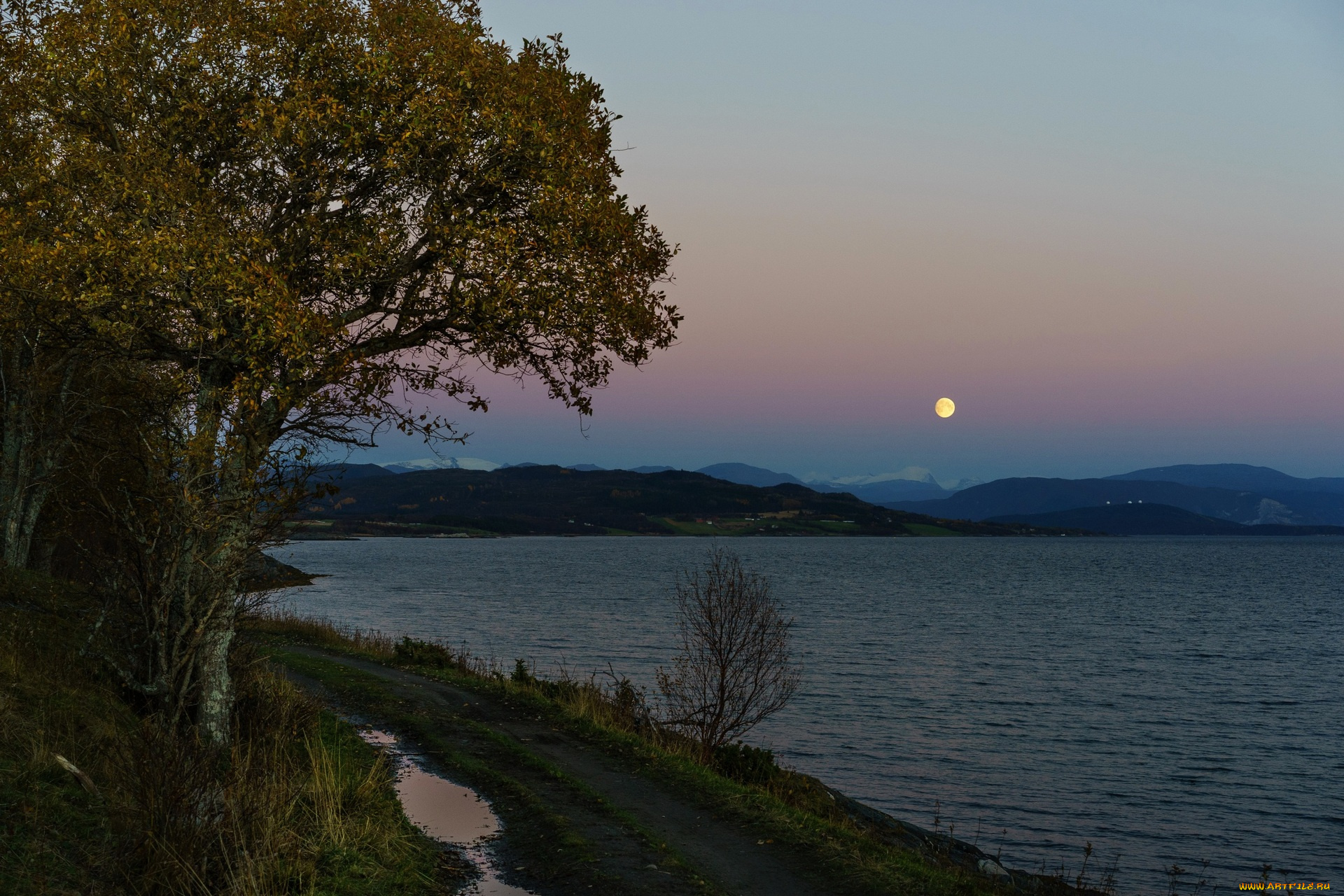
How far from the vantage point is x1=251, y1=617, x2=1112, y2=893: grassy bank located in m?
13.9

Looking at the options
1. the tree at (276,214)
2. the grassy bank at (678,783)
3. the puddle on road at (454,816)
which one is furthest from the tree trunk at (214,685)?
the grassy bank at (678,783)

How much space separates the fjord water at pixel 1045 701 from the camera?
26.1m

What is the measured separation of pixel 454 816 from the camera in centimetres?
1534

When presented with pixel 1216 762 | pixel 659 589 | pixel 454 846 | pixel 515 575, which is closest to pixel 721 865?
pixel 454 846

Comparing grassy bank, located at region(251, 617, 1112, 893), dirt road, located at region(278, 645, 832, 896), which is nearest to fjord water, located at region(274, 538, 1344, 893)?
grassy bank, located at region(251, 617, 1112, 893)

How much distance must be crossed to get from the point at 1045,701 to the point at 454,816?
3881 centimetres

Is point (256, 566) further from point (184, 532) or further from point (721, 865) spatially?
point (721, 865)

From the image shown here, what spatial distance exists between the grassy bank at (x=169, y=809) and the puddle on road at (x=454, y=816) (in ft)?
1.81

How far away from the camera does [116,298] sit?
1247cm

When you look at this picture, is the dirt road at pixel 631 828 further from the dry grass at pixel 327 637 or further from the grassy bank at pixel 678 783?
the dry grass at pixel 327 637

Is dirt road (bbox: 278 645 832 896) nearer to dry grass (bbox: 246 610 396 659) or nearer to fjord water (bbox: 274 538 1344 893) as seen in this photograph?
fjord water (bbox: 274 538 1344 893)

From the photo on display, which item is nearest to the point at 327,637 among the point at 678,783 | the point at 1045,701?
the point at 678,783

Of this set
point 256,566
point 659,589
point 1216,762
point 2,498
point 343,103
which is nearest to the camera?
point 343,103

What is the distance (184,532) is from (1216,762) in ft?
119
